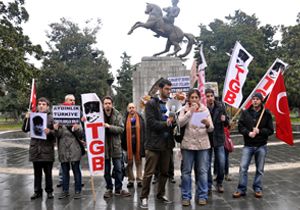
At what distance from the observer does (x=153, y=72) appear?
16.7 m

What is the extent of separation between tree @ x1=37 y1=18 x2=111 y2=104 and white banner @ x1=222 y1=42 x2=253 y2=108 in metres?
32.8

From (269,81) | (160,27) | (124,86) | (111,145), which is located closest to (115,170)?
(111,145)

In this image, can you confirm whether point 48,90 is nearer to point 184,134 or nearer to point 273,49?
point 273,49

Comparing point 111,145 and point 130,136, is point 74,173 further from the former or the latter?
point 130,136

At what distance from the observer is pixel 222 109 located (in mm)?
5953

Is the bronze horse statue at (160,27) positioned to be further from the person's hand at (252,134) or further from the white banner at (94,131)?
the person's hand at (252,134)

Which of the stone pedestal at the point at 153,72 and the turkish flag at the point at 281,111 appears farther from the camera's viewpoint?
the stone pedestal at the point at 153,72

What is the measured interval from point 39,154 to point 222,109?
10.8ft

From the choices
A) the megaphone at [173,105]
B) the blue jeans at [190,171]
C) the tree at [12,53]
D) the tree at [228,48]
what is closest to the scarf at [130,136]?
the megaphone at [173,105]

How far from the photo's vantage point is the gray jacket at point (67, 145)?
5727 mm

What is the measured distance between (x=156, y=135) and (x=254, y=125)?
1.72 m

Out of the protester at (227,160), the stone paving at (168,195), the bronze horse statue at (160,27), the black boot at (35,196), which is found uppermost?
the bronze horse statue at (160,27)

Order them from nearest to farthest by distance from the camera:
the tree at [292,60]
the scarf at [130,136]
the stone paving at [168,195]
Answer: the stone paving at [168,195], the scarf at [130,136], the tree at [292,60]

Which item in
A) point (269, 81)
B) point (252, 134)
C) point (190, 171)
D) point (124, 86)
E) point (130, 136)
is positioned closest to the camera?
point (190, 171)
